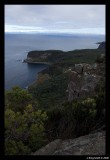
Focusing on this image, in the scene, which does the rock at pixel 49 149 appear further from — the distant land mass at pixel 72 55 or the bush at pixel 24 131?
the distant land mass at pixel 72 55

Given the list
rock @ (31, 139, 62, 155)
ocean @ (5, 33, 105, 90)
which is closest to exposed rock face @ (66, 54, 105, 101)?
ocean @ (5, 33, 105, 90)

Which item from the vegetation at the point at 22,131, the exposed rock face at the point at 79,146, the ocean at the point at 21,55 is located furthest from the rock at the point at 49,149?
the ocean at the point at 21,55

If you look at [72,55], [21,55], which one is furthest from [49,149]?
[72,55]

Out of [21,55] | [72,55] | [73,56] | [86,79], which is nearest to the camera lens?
[86,79]

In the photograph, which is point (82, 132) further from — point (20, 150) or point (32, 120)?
point (20, 150)

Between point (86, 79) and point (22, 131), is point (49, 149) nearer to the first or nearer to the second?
point (22, 131)
